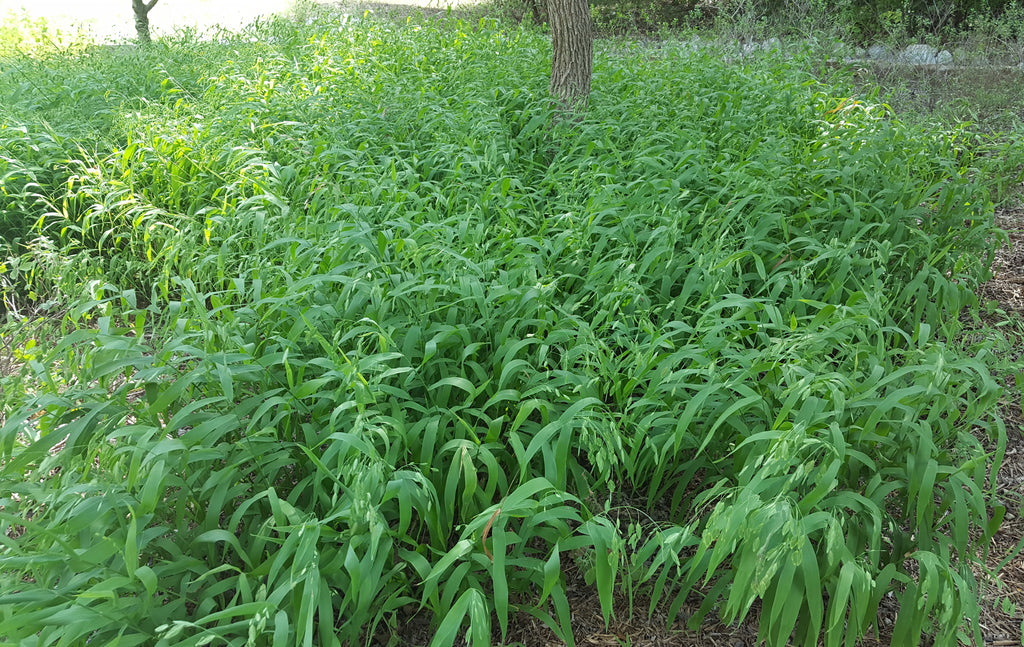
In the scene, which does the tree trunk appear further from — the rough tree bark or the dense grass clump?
the rough tree bark

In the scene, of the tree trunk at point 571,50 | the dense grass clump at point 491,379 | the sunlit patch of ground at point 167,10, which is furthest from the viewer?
the sunlit patch of ground at point 167,10

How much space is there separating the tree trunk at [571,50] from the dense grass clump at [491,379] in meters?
0.33

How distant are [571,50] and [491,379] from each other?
2927 millimetres

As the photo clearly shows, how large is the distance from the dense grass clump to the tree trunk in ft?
1.10

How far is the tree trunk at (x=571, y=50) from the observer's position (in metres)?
4.13

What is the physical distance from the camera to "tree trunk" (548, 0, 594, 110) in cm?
413

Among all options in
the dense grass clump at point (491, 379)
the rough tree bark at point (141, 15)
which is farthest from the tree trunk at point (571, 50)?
the rough tree bark at point (141, 15)

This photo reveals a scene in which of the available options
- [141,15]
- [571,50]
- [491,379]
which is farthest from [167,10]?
[491,379]

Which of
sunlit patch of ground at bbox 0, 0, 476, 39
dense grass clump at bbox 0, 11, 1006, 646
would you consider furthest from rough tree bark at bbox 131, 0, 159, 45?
dense grass clump at bbox 0, 11, 1006, 646

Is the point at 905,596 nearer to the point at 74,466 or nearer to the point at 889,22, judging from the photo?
the point at 74,466

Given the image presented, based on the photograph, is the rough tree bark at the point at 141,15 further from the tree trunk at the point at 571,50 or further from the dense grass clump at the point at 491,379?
the tree trunk at the point at 571,50

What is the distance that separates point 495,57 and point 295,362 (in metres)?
3.83

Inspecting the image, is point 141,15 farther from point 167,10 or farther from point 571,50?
point 571,50

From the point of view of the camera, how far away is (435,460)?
6.06ft
